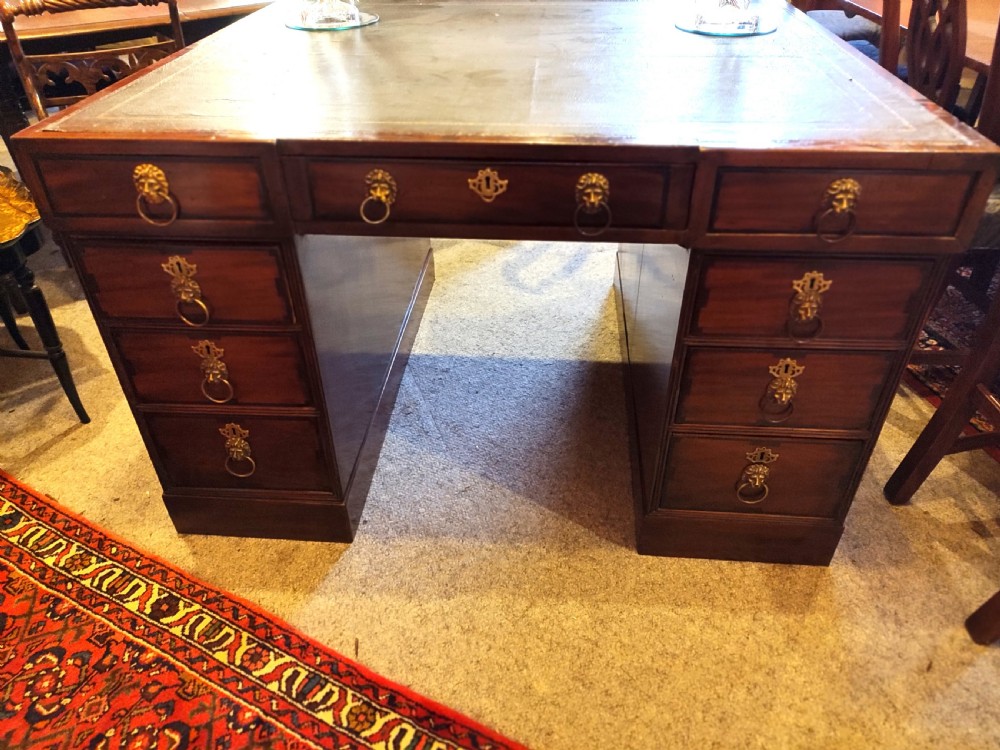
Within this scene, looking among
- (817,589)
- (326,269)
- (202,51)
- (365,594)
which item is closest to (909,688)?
(817,589)

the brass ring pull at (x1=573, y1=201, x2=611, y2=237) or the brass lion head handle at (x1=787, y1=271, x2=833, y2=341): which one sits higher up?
the brass ring pull at (x1=573, y1=201, x2=611, y2=237)

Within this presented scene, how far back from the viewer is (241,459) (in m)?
1.26

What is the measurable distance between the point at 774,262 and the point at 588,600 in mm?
679

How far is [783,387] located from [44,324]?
158cm

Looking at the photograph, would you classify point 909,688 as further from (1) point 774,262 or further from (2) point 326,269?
(2) point 326,269

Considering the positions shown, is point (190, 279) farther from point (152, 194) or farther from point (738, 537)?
point (738, 537)

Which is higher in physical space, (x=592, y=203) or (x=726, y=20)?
(x=726, y=20)

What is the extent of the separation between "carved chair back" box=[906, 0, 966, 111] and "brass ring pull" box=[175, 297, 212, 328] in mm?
1576

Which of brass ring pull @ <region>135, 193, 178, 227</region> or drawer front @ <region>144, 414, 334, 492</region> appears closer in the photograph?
brass ring pull @ <region>135, 193, 178, 227</region>

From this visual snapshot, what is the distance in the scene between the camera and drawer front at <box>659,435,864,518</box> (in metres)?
1.17

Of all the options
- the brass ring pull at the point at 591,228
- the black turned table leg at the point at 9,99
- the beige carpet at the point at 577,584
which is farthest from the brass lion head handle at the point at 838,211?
the black turned table leg at the point at 9,99

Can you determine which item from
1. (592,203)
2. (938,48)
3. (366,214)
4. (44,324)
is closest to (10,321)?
(44,324)

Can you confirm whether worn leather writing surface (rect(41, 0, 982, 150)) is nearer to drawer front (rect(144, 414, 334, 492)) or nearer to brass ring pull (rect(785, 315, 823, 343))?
brass ring pull (rect(785, 315, 823, 343))

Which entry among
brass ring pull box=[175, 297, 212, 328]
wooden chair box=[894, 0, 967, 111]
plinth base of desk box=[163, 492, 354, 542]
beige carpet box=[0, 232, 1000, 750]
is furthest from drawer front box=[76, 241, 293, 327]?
wooden chair box=[894, 0, 967, 111]
